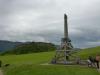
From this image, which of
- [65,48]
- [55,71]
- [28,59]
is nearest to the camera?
[55,71]

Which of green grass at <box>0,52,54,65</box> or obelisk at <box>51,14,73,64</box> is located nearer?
obelisk at <box>51,14,73,64</box>

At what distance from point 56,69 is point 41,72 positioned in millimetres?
2453

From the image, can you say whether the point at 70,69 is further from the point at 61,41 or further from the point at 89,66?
the point at 61,41

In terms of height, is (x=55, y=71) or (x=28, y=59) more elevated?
(x=28, y=59)

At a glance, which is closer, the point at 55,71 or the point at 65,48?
the point at 55,71

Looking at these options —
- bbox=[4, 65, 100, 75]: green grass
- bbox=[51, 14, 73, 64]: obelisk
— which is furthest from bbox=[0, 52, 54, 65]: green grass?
bbox=[4, 65, 100, 75]: green grass

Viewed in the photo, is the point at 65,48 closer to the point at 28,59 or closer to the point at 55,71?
the point at 55,71

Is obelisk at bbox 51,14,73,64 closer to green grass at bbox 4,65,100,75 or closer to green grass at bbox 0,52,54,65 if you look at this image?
green grass at bbox 0,52,54,65

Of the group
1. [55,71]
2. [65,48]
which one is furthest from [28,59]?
[55,71]

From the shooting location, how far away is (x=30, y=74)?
37.0m

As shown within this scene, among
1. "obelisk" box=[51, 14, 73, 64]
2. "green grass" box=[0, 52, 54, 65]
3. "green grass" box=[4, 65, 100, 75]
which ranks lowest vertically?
"green grass" box=[4, 65, 100, 75]

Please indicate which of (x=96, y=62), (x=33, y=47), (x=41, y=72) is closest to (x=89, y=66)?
(x=96, y=62)

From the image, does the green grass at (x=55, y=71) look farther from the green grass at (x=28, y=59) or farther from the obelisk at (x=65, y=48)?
the green grass at (x=28, y=59)

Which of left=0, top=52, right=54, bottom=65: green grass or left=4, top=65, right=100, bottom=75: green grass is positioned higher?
left=0, top=52, right=54, bottom=65: green grass
